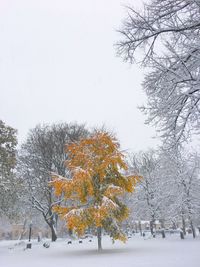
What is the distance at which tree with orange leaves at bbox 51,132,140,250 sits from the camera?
2114 cm

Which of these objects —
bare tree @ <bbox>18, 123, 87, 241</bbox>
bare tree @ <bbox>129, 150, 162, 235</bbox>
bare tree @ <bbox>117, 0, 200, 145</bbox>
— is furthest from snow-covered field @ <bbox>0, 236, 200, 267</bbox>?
bare tree @ <bbox>129, 150, 162, 235</bbox>

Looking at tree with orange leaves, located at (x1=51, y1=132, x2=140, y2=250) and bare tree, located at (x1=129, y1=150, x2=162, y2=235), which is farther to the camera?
bare tree, located at (x1=129, y1=150, x2=162, y2=235)

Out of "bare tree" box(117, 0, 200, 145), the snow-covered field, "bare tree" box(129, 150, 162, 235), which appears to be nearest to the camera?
"bare tree" box(117, 0, 200, 145)

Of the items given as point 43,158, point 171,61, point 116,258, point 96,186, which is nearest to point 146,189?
point 43,158

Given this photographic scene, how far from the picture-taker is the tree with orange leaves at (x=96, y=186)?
21.1 m

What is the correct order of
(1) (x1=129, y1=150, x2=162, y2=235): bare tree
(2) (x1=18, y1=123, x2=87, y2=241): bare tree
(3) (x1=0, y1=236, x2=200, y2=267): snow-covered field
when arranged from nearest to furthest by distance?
(3) (x1=0, y1=236, x2=200, y2=267): snow-covered field
(2) (x1=18, y1=123, x2=87, y2=241): bare tree
(1) (x1=129, y1=150, x2=162, y2=235): bare tree

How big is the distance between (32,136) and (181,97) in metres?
35.1

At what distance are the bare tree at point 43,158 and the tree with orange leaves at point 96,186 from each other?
16.8 metres

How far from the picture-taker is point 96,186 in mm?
22594

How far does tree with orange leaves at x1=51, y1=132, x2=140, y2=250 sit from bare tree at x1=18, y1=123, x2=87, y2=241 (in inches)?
661

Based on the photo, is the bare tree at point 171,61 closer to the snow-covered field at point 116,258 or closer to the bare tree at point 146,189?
the snow-covered field at point 116,258

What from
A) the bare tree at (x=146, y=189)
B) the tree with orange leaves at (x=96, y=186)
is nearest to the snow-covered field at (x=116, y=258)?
the tree with orange leaves at (x=96, y=186)

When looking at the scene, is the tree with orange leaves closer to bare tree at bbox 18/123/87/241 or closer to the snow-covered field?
the snow-covered field

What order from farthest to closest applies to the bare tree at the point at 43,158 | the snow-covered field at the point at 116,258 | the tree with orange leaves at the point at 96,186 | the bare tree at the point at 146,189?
the bare tree at the point at 146,189 < the bare tree at the point at 43,158 < the tree with orange leaves at the point at 96,186 < the snow-covered field at the point at 116,258
